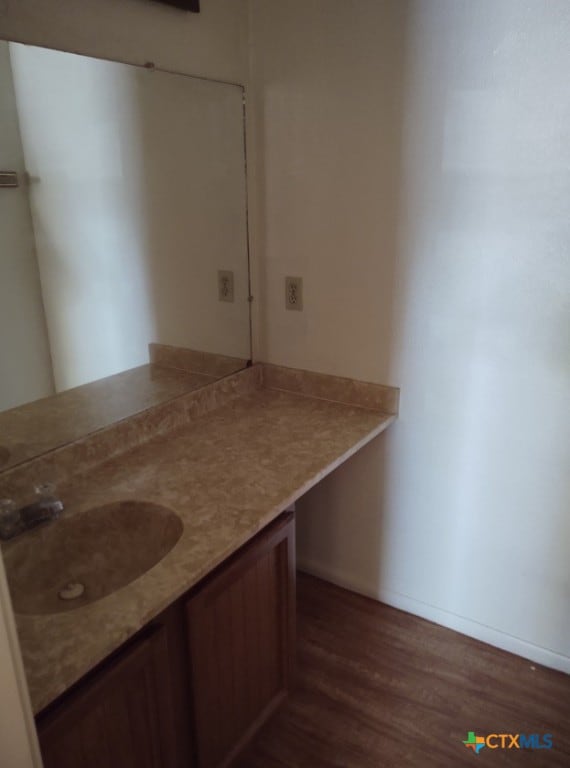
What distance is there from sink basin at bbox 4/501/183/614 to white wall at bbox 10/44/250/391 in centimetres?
42

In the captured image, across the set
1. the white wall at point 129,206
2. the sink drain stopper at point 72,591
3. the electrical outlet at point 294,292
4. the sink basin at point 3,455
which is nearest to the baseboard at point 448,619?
the white wall at point 129,206

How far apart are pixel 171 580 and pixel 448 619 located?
4.53 feet

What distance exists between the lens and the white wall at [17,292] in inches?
54.8

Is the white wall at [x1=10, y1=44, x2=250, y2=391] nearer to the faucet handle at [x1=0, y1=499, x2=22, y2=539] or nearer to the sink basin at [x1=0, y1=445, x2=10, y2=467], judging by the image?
the sink basin at [x1=0, y1=445, x2=10, y2=467]

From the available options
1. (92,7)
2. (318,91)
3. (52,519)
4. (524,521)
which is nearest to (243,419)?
(52,519)

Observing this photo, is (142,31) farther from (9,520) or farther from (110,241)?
(9,520)

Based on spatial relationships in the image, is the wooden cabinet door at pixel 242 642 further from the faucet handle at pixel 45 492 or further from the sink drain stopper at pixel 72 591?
the faucet handle at pixel 45 492

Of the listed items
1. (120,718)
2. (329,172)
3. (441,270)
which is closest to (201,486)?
(120,718)

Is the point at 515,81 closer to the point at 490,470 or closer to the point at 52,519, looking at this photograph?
the point at 490,470

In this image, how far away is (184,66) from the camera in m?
1.80

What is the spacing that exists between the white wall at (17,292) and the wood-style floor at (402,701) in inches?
49.4

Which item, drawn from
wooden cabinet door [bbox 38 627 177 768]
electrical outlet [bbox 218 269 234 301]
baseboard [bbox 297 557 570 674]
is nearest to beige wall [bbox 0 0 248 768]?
electrical outlet [bbox 218 269 234 301]

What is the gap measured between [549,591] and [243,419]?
1.17 meters

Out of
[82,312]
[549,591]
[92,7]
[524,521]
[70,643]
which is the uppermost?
[92,7]
